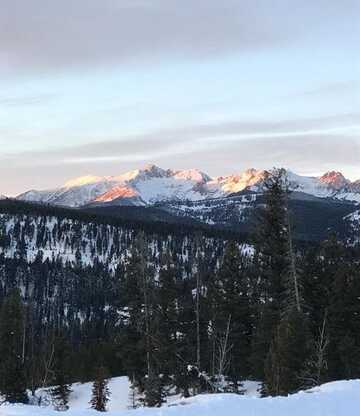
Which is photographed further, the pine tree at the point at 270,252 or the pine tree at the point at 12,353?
the pine tree at the point at 12,353

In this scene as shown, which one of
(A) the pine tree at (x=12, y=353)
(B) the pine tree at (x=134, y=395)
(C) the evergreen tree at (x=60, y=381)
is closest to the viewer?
(A) the pine tree at (x=12, y=353)

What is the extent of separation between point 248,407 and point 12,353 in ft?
99.4

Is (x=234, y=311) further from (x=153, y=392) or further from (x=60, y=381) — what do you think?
(x=60, y=381)

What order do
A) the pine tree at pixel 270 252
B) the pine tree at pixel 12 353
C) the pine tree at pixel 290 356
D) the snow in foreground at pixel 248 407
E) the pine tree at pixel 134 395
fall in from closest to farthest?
the snow in foreground at pixel 248 407
the pine tree at pixel 290 356
the pine tree at pixel 270 252
the pine tree at pixel 12 353
the pine tree at pixel 134 395

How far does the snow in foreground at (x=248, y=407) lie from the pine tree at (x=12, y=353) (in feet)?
73.2

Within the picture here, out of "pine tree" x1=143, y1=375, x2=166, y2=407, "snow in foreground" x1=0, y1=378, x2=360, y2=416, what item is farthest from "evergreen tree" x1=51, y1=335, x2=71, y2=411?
"snow in foreground" x1=0, y1=378, x2=360, y2=416

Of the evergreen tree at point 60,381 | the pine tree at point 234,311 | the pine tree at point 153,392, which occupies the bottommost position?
the evergreen tree at point 60,381

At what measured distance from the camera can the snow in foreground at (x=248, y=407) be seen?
49.4 feet

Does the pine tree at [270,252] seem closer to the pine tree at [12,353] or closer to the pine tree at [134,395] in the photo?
the pine tree at [134,395]

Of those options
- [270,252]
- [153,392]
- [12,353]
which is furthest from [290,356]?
[12,353]

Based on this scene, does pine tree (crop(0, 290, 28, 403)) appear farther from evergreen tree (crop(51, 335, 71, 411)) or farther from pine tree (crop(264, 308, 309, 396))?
pine tree (crop(264, 308, 309, 396))

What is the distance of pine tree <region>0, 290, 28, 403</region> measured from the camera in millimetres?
37125

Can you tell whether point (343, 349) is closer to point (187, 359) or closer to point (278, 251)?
point (278, 251)

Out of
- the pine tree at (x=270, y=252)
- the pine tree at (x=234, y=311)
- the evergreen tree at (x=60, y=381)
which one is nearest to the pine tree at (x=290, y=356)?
the pine tree at (x=270, y=252)
